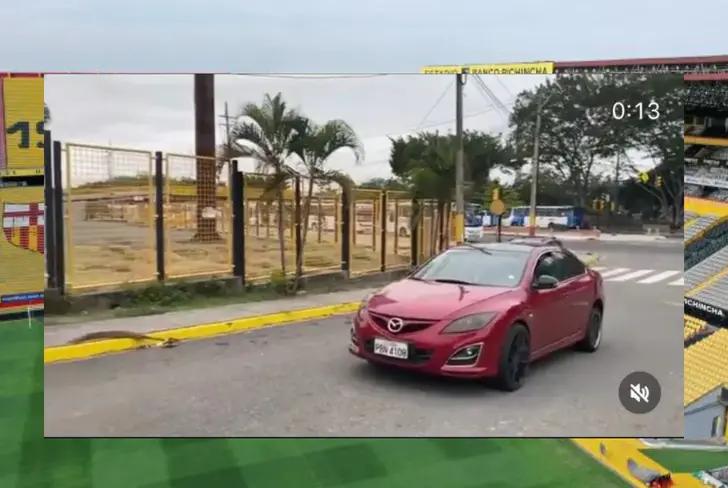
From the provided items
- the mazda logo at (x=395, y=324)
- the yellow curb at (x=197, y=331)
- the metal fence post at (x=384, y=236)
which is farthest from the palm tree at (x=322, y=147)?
the mazda logo at (x=395, y=324)

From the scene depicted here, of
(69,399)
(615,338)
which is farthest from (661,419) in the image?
(69,399)

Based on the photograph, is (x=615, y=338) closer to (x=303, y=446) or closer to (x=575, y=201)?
(x=575, y=201)

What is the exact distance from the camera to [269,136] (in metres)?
3.16

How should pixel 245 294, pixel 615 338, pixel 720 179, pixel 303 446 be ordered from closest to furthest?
pixel 720 179, pixel 615 338, pixel 245 294, pixel 303 446

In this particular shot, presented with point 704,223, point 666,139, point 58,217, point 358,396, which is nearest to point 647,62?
point 666,139

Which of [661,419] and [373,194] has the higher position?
[373,194]

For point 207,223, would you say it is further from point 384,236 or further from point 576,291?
point 576,291

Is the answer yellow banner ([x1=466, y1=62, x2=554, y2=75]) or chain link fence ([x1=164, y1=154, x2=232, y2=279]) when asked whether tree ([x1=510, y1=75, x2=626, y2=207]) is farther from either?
chain link fence ([x1=164, y1=154, x2=232, y2=279])

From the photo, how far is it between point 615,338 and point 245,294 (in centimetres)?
174

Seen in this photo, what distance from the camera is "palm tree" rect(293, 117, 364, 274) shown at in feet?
10.2

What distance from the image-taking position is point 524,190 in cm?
323

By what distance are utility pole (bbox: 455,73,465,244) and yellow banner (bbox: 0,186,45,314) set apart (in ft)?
7.89

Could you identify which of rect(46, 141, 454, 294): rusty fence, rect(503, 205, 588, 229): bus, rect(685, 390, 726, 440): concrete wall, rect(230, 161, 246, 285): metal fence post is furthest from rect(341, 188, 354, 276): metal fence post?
rect(685, 390, 726, 440): concrete wall

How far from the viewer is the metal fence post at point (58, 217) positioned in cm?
307
